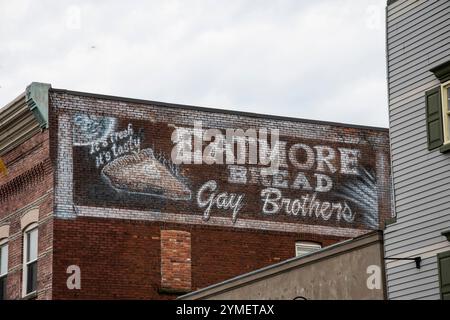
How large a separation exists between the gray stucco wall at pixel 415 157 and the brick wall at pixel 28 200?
13.1 metres

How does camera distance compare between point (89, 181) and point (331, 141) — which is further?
point (331, 141)

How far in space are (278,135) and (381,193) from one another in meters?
4.22

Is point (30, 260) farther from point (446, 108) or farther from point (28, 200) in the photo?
point (446, 108)

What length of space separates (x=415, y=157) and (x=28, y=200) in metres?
15.9

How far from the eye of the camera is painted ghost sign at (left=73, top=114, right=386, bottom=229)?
38.2 metres

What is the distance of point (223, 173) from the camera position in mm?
39906

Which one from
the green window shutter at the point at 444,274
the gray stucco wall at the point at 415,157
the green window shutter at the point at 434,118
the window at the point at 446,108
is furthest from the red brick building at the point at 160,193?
the window at the point at 446,108

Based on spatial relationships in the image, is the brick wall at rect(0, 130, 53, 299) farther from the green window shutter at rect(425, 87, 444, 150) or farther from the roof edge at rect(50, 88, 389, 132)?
the green window shutter at rect(425, 87, 444, 150)

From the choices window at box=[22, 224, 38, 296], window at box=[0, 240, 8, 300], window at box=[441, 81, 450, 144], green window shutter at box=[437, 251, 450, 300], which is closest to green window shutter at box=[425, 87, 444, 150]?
window at box=[441, 81, 450, 144]

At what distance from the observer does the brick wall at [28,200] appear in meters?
37.2

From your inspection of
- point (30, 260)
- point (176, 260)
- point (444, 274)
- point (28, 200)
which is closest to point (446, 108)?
point (444, 274)
